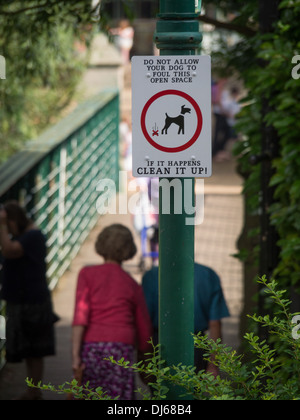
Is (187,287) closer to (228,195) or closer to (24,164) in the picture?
(24,164)

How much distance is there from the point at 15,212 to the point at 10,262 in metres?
0.39

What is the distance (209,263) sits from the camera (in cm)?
1266

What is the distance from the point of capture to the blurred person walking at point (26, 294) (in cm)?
746

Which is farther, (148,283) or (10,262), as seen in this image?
(10,262)

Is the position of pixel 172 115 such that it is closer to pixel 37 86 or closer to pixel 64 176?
pixel 64 176

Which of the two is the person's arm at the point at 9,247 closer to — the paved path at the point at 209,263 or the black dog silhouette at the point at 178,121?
the paved path at the point at 209,263

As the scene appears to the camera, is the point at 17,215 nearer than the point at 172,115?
No

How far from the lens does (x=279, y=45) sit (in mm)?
5680

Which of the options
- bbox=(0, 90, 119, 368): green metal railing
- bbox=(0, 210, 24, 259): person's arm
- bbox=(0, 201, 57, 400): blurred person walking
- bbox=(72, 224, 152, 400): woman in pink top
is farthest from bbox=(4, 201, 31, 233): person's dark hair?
bbox=(72, 224, 152, 400): woman in pink top

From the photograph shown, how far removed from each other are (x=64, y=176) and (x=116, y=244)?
6202 mm

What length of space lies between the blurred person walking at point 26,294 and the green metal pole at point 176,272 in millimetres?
3513

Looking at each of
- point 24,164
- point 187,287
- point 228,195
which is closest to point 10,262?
point 24,164

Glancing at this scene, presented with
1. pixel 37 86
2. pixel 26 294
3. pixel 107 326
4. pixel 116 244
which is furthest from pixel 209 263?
pixel 107 326

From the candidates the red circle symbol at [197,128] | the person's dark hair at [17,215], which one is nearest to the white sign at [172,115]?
the red circle symbol at [197,128]
